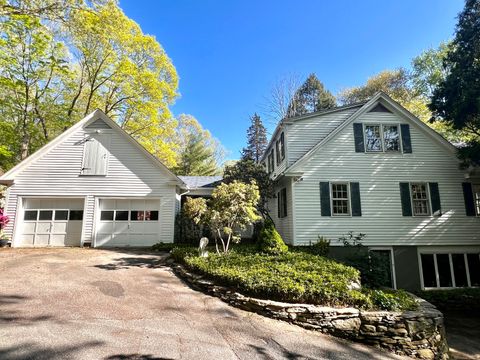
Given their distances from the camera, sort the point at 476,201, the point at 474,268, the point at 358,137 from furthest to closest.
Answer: the point at 358,137 < the point at 476,201 < the point at 474,268

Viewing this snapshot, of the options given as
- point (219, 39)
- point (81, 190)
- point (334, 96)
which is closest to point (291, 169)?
point (219, 39)

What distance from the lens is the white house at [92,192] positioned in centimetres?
1330

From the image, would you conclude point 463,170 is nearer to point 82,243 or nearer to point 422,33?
point 422,33

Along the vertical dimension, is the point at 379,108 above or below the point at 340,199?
above

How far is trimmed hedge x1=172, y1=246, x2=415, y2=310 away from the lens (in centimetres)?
637

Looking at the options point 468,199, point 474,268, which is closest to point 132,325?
point 468,199

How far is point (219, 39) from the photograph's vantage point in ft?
45.1

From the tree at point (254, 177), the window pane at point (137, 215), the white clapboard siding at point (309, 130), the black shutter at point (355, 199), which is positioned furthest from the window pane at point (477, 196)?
the window pane at point (137, 215)

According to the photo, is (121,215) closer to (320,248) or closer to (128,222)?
(128,222)

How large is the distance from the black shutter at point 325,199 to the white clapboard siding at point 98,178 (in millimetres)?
7290

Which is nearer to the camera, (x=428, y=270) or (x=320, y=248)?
(x=320, y=248)

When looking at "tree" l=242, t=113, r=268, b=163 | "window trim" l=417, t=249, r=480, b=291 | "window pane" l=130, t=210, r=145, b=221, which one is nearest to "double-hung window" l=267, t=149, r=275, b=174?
"window pane" l=130, t=210, r=145, b=221

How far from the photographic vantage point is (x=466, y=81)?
11.2 m

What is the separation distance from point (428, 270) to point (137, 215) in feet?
46.6
